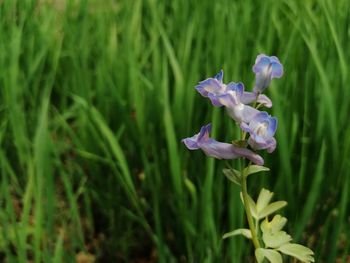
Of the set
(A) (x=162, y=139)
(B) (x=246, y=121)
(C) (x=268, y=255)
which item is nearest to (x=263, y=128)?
(B) (x=246, y=121)

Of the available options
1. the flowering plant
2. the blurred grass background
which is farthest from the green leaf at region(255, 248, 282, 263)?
the blurred grass background

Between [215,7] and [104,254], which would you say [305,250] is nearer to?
[104,254]

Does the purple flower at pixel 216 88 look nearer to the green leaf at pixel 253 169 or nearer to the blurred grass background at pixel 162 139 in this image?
the green leaf at pixel 253 169

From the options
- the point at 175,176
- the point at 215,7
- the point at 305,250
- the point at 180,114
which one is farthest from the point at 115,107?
the point at 305,250

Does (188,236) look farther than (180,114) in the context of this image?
No

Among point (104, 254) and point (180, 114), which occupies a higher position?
point (180, 114)

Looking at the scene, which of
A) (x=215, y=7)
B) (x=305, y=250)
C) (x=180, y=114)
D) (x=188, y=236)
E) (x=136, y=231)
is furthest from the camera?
(x=215, y=7)

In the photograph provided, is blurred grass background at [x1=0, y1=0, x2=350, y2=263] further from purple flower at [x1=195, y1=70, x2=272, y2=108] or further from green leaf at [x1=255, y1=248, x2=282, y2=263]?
purple flower at [x1=195, y1=70, x2=272, y2=108]

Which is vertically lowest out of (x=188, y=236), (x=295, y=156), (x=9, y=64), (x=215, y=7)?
(x=188, y=236)
